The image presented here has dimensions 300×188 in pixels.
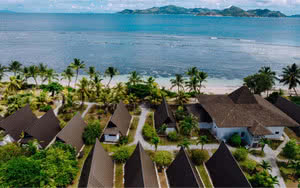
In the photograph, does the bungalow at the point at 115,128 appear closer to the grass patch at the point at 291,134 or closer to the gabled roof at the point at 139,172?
the gabled roof at the point at 139,172

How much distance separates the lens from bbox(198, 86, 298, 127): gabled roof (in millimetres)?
29812

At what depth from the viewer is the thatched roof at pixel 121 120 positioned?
30.3 metres

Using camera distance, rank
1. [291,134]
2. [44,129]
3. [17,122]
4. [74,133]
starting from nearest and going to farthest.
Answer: [74,133]
[44,129]
[17,122]
[291,134]

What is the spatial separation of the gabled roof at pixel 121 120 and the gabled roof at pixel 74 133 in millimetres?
5015

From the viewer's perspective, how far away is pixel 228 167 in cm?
2155

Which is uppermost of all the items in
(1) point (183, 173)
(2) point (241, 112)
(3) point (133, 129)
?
(2) point (241, 112)

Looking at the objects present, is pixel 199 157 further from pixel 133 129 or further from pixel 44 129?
pixel 44 129

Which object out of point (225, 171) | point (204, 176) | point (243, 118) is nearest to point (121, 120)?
point (204, 176)

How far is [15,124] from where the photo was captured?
29.5 metres

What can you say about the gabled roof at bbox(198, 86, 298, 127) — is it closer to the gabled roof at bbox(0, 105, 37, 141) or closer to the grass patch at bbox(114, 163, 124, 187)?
the grass patch at bbox(114, 163, 124, 187)

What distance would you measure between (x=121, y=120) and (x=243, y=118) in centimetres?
1981

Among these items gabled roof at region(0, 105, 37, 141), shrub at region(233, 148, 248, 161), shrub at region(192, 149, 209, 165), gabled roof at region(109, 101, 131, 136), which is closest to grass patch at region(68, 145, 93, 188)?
gabled roof at region(109, 101, 131, 136)

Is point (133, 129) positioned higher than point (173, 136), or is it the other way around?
point (173, 136)

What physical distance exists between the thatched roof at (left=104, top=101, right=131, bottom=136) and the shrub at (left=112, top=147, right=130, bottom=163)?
5.15 m
